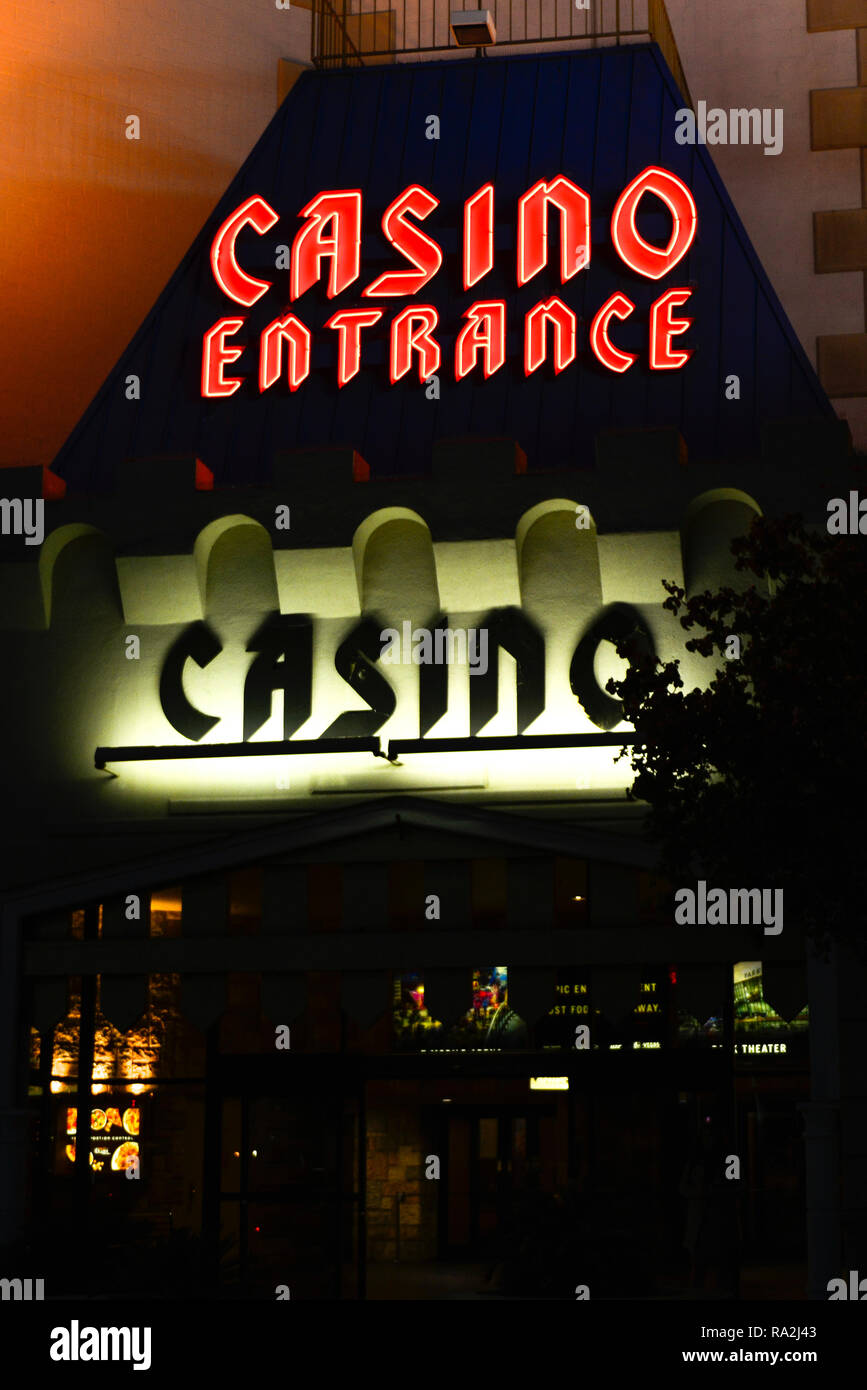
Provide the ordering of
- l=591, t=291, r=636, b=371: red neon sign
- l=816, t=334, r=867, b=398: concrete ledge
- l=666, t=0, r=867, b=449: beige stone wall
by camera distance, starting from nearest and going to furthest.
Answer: l=591, t=291, r=636, b=371: red neon sign
l=816, t=334, r=867, b=398: concrete ledge
l=666, t=0, r=867, b=449: beige stone wall

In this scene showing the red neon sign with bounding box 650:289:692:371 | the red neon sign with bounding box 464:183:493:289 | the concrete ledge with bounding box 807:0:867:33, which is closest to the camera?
the red neon sign with bounding box 650:289:692:371

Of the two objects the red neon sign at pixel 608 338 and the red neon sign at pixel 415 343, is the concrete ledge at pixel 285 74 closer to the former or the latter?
the red neon sign at pixel 415 343

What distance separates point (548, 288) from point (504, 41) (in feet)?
20.2

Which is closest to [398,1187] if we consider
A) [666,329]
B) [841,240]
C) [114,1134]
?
[114,1134]

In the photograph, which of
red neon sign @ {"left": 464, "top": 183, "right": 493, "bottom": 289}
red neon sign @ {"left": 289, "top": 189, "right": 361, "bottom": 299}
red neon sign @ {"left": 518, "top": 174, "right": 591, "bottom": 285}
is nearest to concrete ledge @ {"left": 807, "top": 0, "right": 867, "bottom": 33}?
red neon sign @ {"left": 518, "top": 174, "right": 591, "bottom": 285}

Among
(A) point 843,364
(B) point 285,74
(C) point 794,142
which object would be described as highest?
(B) point 285,74

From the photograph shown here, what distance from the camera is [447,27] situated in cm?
Answer: 3008

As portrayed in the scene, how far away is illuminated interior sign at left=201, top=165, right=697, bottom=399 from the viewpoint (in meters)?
23.4

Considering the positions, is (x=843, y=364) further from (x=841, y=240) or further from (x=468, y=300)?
(x=468, y=300)

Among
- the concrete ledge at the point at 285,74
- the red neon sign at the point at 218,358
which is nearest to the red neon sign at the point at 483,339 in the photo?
the red neon sign at the point at 218,358

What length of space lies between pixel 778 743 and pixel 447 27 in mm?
18101

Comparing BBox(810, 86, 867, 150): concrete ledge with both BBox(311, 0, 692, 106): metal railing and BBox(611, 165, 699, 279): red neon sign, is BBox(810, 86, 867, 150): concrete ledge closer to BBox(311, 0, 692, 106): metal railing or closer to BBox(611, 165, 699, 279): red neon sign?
BBox(311, 0, 692, 106): metal railing

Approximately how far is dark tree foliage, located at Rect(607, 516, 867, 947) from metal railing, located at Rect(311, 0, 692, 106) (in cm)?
1298

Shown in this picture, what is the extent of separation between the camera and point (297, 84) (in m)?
26.7
